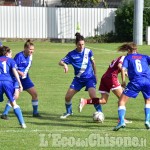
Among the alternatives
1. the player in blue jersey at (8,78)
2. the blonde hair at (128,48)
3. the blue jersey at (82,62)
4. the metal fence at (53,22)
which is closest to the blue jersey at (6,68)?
the player in blue jersey at (8,78)

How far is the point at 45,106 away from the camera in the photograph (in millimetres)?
13906

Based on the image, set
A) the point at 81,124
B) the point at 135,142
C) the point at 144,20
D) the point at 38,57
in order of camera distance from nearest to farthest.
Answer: the point at 135,142, the point at 81,124, the point at 38,57, the point at 144,20

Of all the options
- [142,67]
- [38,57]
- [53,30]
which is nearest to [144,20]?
[53,30]

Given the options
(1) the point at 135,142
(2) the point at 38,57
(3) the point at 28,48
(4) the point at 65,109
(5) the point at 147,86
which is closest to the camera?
(1) the point at 135,142

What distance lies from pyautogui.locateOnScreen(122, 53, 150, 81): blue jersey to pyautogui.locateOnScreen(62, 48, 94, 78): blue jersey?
1.67 m

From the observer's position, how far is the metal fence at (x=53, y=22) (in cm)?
4162

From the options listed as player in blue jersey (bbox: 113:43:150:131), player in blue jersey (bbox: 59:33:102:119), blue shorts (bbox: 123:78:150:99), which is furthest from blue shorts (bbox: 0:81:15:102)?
blue shorts (bbox: 123:78:150:99)

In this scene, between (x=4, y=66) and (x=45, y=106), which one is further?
(x=45, y=106)

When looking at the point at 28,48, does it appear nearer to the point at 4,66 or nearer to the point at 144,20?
the point at 4,66

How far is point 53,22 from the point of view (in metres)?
41.8

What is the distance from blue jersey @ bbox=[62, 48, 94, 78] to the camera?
12250 millimetres

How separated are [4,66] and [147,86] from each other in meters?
2.84

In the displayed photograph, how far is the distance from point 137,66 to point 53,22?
103 feet

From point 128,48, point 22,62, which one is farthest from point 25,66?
point 128,48
